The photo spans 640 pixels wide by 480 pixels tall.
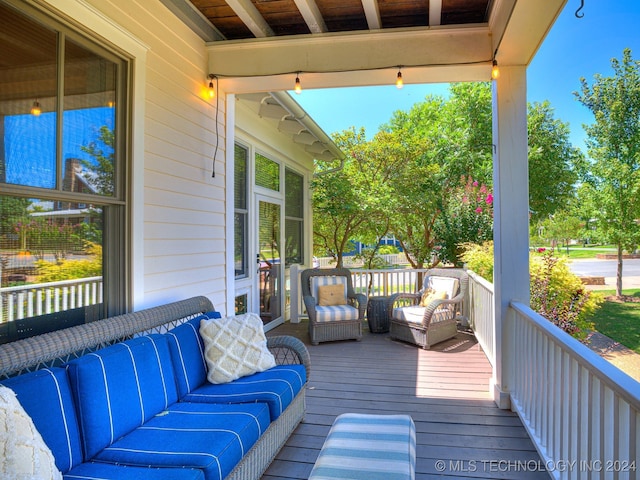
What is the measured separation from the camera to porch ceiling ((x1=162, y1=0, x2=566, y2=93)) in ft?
9.57

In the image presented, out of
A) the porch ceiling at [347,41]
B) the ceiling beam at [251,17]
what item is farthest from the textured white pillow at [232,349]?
the ceiling beam at [251,17]

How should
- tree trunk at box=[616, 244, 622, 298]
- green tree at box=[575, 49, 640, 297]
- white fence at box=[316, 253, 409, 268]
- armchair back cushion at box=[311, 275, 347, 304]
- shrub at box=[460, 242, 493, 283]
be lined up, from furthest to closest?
white fence at box=[316, 253, 409, 268]
tree trunk at box=[616, 244, 622, 298]
green tree at box=[575, 49, 640, 297]
armchair back cushion at box=[311, 275, 347, 304]
shrub at box=[460, 242, 493, 283]

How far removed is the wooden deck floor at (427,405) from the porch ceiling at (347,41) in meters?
2.74

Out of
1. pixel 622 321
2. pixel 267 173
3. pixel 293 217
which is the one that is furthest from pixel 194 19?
pixel 622 321

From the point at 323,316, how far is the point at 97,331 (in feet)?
10.5

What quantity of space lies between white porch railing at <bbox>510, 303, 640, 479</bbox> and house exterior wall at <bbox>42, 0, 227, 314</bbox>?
2.53 meters

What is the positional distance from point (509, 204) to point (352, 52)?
6.03 ft

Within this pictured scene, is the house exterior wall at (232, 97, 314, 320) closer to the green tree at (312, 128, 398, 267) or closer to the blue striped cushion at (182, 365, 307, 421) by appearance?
the green tree at (312, 128, 398, 267)

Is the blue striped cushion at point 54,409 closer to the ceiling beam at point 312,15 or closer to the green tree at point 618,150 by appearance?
the ceiling beam at point 312,15

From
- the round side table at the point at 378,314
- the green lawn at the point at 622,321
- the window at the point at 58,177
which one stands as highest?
the window at the point at 58,177

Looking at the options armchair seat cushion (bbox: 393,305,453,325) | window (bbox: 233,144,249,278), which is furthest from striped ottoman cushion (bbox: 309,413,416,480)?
window (bbox: 233,144,249,278)

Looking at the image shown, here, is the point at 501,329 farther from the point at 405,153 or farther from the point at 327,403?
the point at 405,153

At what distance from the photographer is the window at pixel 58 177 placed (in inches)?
68.4

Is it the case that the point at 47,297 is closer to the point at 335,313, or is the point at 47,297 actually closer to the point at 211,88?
the point at 211,88
